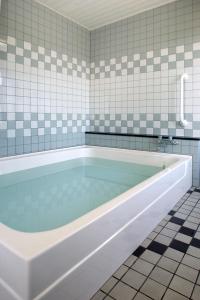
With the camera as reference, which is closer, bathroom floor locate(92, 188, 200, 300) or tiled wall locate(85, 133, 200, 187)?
bathroom floor locate(92, 188, 200, 300)

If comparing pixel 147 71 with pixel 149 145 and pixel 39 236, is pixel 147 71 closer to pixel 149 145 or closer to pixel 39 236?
pixel 149 145

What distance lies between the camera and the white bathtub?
717 mm

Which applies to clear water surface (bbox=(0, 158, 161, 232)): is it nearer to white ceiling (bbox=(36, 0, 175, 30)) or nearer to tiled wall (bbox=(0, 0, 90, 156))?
tiled wall (bbox=(0, 0, 90, 156))

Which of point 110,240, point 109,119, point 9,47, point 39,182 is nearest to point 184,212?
point 110,240

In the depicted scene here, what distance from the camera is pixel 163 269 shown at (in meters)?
1.13

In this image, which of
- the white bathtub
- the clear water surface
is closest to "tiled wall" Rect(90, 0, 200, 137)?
the clear water surface

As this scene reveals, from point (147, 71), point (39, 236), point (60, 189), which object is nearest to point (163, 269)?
point (39, 236)

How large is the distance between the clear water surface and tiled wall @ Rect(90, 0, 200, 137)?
65cm

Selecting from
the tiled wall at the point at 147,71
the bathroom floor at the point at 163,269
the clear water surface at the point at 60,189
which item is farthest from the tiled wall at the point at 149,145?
the bathroom floor at the point at 163,269

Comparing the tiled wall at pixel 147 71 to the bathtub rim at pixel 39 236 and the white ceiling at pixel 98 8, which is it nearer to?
the white ceiling at pixel 98 8

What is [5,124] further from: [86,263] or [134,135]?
[86,263]

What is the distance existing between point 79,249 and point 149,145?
2.10 m

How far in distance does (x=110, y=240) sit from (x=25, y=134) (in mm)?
1828

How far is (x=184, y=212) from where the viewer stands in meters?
1.81
